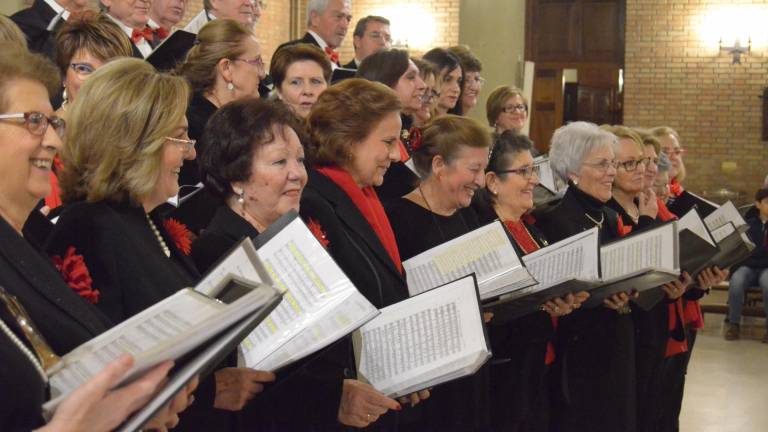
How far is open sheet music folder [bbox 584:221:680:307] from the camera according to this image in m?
4.17

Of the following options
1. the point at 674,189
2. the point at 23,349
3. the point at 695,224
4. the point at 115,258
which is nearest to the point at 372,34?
the point at 674,189

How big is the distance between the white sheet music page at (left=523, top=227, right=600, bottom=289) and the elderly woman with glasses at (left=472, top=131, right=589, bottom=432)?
0.67ft

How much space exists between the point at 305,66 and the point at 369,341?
76.6 inches

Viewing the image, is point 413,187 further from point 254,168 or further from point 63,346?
point 63,346

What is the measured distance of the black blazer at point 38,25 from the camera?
416 cm

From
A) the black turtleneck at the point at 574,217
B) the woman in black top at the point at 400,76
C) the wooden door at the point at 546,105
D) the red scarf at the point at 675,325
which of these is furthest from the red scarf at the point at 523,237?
the wooden door at the point at 546,105

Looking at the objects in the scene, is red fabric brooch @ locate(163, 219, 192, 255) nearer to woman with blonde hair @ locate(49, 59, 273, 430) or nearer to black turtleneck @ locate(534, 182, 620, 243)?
woman with blonde hair @ locate(49, 59, 273, 430)

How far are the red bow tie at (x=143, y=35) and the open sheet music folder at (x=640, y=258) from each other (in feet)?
7.70

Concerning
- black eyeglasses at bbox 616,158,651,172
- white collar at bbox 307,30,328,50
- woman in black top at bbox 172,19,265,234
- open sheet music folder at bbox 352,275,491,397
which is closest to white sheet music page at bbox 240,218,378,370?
open sheet music folder at bbox 352,275,491,397

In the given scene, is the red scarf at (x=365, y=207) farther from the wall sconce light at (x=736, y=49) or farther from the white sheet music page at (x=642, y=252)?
the wall sconce light at (x=736, y=49)

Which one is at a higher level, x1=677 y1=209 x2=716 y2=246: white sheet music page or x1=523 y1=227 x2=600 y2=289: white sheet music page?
x1=523 y1=227 x2=600 y2=289: white sheet music page

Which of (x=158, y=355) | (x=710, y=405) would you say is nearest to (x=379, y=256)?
(x=158, y=355)

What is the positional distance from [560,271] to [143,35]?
229cm

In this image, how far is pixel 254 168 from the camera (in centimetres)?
272
